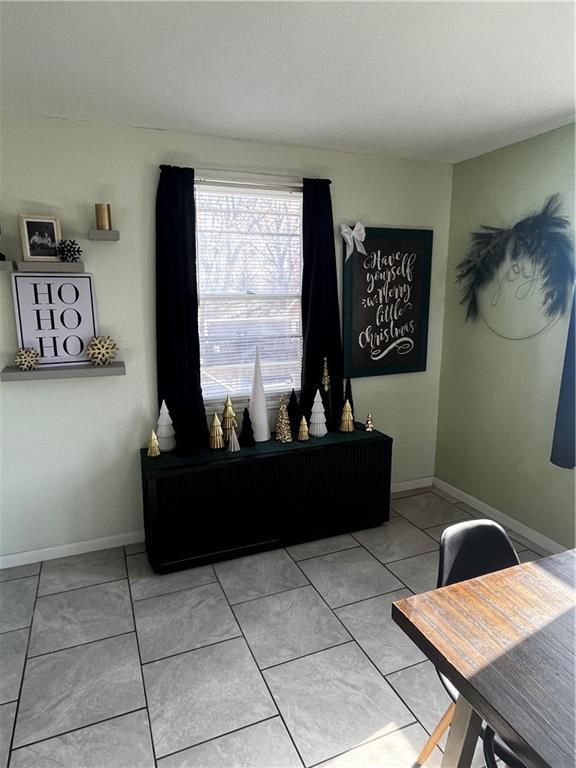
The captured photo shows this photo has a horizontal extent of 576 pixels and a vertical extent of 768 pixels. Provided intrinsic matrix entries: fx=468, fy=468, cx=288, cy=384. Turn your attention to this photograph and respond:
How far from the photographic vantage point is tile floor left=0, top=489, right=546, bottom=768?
1706mm

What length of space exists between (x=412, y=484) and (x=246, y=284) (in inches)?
84.6

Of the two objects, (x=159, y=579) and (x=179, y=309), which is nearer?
(x=159, y=579)

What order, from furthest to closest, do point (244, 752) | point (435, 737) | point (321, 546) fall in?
point (321, 546)
point (244, 752)
point (435, 737)

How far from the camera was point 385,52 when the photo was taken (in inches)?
72.1

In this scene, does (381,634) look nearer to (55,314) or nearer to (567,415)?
(567,415)

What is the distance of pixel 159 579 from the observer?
2.70 meters

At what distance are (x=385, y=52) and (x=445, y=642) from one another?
2052 millimetres

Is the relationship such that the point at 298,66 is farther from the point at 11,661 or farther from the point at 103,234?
the point at 11,661

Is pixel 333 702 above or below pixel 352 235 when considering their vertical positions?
below

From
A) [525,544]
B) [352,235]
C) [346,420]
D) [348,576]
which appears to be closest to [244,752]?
[348,576]

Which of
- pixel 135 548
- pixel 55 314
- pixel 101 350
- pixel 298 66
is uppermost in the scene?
pixel 298 66

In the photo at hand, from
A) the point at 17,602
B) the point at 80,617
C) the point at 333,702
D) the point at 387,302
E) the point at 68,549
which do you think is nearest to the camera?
the point at 333,702

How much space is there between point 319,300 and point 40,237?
172 centimetres

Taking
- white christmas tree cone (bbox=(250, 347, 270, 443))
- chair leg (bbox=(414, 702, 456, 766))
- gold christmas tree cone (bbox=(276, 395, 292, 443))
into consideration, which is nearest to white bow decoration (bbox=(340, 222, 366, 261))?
white christmas tree cone (bbox=(250, 347, 270, 443))
